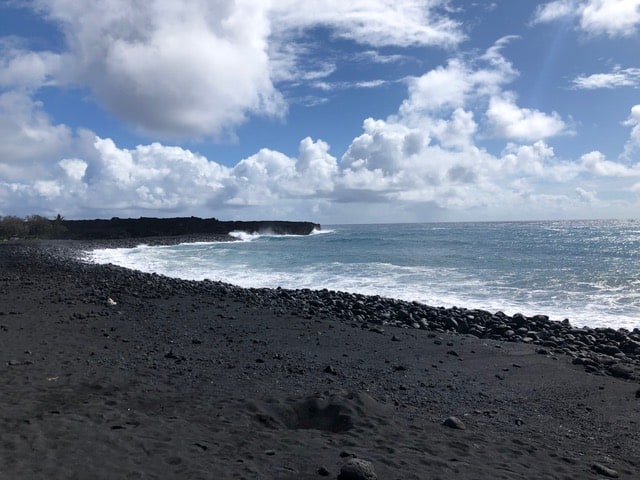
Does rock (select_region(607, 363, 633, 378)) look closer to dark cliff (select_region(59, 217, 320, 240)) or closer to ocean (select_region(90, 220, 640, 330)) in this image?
ocean (select_region(90, 220, 640, 330))

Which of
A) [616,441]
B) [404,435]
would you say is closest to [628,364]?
[616,441]

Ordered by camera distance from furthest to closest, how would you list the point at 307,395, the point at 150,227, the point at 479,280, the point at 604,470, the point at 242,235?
the point at 242,235
the point at 150,227
the point at 479,280
the point at 307,395
the point at 604,470

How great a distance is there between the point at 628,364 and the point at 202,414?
25.1ft

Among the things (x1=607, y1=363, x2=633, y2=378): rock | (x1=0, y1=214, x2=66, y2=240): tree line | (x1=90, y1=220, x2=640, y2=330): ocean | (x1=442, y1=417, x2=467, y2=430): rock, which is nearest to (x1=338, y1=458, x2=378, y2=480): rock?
(x1=442, y1=417, x2=467, y2=430): rock

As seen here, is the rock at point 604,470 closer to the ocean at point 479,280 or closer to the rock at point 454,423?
the rock at point 454,423

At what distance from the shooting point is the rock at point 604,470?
178 inches

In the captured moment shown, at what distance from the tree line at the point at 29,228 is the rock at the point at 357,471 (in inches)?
2561

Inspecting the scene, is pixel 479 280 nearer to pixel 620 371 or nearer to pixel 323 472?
pixel 620 371

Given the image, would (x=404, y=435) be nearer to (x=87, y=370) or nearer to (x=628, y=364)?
(x=87, y=370)

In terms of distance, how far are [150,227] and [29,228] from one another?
2353 cm

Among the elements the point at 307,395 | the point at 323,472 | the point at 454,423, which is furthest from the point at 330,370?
the point at 323,472

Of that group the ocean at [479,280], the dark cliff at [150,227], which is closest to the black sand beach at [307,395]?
the ocean at [479,280]

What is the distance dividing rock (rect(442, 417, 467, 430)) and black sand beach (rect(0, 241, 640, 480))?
1.1 inches

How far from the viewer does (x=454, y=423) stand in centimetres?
557
